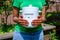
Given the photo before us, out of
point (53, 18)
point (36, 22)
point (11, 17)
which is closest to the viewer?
point (36, 22)

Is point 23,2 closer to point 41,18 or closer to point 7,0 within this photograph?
point 41,18

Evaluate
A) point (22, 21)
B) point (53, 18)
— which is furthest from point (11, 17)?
point (22, 21)

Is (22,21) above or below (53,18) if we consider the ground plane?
above

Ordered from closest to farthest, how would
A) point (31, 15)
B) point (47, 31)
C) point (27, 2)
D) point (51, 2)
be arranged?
point (31, 15)
point (27, 2)
point (47, 31)
point (51, 2)

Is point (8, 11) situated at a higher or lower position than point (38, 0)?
lower

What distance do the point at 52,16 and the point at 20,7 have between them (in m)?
3.47

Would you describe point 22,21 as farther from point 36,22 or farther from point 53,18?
point 53,18

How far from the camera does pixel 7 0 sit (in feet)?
18.1

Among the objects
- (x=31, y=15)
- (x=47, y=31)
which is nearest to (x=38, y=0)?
(x=31, y=15)

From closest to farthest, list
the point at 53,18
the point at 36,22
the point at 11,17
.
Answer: the point at 36,22 < the point at 11,17 < the point at 53,18

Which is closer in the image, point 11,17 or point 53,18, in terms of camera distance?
point 11,17

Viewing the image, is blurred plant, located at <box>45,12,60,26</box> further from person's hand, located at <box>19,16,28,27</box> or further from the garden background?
person's hand, located at <box>19,16,28,27</box>

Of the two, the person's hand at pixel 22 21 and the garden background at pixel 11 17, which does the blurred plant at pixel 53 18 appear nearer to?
the garden background at pixel 11 17

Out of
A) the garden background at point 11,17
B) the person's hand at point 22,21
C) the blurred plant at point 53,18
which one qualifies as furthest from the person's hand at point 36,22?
the blurred plant at point 53,18
